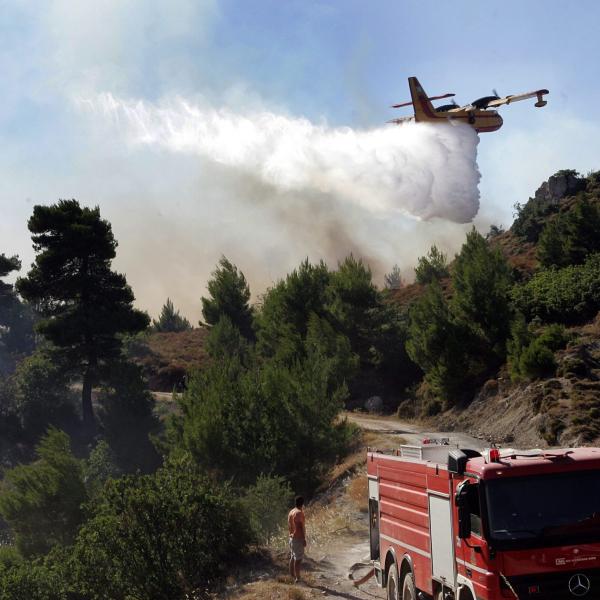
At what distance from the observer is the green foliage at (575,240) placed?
61562 mm

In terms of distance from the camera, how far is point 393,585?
1448 cm

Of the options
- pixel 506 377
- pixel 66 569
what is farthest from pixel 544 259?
pixel 66 569

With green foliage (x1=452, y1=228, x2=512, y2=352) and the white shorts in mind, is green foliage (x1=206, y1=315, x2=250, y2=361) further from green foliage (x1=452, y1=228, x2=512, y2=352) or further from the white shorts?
the white shorts

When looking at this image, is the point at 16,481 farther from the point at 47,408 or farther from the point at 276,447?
the point at 47,408

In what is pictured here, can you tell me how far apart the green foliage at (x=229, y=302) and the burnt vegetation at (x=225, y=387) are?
15 cm

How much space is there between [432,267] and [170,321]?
47.8 metres

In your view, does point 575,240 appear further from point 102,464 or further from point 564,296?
point 102,464

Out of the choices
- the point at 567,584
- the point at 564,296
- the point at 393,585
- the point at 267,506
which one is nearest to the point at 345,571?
the point at 393,585

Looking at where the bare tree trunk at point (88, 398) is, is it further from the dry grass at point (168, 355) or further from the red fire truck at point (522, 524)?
the red fire truck at point (522, 524)

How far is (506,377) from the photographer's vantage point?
45.1 meters

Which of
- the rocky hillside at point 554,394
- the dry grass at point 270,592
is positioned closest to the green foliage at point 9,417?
the rocky hillside at point 554,394

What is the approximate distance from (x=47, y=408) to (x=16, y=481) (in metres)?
24.3

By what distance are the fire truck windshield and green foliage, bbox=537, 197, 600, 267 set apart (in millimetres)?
53249

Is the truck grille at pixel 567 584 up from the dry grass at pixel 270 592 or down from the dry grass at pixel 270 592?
up
